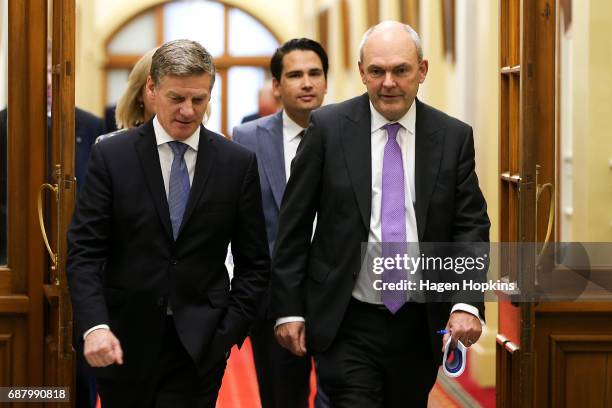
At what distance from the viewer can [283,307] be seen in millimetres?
4160

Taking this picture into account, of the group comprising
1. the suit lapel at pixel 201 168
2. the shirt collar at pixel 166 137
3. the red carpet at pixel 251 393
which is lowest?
the red carpet at pixel 251 393

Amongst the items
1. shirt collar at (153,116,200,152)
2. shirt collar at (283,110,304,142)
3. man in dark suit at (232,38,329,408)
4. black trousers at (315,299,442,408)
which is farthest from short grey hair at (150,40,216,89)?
shirt collar at (283,110,304,142)

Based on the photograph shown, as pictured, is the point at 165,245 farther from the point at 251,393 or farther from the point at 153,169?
the point at 251,393

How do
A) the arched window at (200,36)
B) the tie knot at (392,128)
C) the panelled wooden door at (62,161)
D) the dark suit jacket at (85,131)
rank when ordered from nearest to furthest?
1. the tie knot at (392,128)
2. the panelled wooden door at (62,161)
3. the dark suit jacket at (85,131)
4. the arched window at (200,36)

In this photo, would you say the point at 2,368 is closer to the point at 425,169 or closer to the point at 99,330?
the point at 99,330

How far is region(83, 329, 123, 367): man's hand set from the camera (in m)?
3.67

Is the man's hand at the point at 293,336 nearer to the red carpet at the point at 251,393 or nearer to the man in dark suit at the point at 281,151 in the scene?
the man in dark suit at the point at 281,151

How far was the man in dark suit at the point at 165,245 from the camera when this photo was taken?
12.7 feet

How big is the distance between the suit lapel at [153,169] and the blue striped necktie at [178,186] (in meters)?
0.04

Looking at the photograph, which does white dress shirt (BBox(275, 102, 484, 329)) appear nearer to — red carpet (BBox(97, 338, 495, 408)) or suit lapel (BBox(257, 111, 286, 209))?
suit lapel (BBox(257, 111, 286, 209))

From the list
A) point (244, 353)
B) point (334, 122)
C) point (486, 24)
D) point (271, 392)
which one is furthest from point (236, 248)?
point (244, 353)

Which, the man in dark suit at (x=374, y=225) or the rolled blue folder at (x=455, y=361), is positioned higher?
the man in dark suit at (x=374, y=225)

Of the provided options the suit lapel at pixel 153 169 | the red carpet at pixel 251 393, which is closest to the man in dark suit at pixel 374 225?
the suit lapel at pixel 153 169

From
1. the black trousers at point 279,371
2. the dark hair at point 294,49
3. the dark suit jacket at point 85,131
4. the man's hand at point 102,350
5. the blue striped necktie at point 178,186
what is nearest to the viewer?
the man's hand at point 102,350
